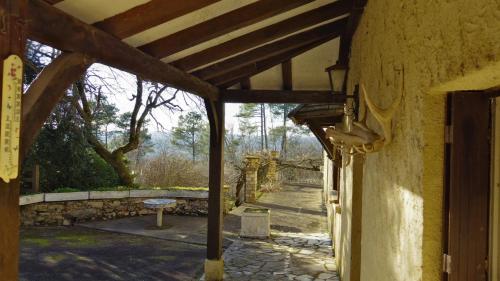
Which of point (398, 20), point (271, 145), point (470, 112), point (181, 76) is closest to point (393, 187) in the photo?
point (470, 112)

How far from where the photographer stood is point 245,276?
5859mm

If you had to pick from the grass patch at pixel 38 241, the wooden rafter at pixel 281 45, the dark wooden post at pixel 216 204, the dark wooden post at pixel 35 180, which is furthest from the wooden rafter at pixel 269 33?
the dark wooden post at pixel 35 180

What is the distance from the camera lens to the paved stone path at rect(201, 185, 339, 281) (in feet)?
19.6

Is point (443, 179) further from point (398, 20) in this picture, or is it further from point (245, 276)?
point (245, 276)

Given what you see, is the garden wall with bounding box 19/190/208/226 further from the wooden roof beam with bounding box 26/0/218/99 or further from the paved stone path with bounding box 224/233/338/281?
the wooden roof beam with bounding box 26/0/218/99

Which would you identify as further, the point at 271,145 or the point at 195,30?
the point at 271,145

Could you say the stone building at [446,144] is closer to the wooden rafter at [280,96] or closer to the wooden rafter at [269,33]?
the wooden rafter at [269,33]

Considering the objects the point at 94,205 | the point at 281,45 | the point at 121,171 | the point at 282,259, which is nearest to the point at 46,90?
the point at 281,45

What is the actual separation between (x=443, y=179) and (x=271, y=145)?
30.5 m

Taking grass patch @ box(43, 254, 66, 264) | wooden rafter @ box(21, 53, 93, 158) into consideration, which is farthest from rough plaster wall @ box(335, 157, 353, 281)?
grass patch @ box(43, 254, 66, 264)

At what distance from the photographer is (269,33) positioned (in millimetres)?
3664

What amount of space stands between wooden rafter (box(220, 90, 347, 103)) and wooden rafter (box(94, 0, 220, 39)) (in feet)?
10.5

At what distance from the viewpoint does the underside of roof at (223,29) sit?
8.29ft

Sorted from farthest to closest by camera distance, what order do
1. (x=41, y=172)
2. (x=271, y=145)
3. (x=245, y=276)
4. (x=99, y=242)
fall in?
(x=271, y=145), (x=41, y=172), (x=99, y=242), (x=245, y=276)
